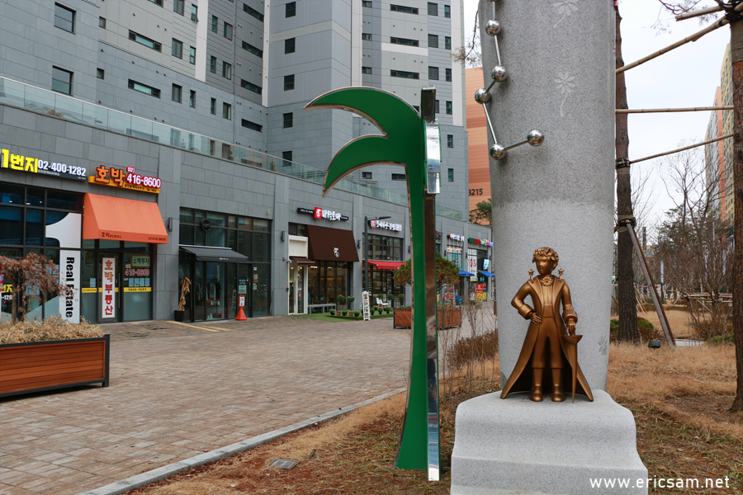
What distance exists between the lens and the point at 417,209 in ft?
16.3

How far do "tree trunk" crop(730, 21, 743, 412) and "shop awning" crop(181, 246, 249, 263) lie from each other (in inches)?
780

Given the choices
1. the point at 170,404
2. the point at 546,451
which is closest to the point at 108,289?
the point at 170,404

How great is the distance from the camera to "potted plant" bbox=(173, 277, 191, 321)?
22.4 metres

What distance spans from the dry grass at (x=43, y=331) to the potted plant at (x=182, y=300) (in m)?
13.5

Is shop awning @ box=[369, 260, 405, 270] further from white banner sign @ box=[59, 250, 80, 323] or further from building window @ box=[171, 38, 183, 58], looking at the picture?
white banner sign @ box=[59, 250, 80, 323]

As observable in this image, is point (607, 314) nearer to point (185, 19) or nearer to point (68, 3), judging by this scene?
point (68, 3)

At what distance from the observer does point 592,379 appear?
497 centimetres

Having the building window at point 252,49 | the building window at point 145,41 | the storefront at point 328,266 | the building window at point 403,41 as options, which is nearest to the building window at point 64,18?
the building window at point 145,41

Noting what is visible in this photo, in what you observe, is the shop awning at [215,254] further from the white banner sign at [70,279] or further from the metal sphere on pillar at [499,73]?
the metal sphere on pillar at [499,73]

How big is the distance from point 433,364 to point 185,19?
36.6 meters

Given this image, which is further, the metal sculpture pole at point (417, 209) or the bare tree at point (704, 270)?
the bare tree at point (704, 270)

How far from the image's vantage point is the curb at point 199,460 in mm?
4431

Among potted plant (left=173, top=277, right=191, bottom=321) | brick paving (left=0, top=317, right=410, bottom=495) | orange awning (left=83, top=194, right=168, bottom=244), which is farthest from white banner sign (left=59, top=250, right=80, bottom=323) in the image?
brick paving (left=0, top=317, right=410, bottom=495)

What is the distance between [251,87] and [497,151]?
130 ft
